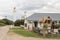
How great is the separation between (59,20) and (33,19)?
680 centimetres

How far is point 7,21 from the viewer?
356ft

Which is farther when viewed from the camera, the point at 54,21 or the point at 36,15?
the point at 36,15

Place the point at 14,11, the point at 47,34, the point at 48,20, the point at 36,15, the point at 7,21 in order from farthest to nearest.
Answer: the point at 7,21, the point at 36,15, the point at 14,11, the point at 48,20, the point at 47,34

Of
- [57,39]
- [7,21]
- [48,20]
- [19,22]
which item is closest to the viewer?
[57,39]

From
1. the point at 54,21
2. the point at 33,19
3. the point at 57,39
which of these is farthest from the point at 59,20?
the point at 57,39

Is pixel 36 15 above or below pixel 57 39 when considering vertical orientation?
above

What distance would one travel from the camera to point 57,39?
84.6 ft

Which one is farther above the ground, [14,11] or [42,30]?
[14,11]

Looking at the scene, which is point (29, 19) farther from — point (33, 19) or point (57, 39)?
point (57, 39)

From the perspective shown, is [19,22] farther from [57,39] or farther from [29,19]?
[57,39]

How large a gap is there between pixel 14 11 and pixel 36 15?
795 centimetres

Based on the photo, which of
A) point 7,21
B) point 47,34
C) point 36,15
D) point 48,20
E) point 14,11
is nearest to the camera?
point 47,34

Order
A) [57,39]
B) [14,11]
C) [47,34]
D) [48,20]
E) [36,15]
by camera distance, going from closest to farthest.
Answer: [57,39]
[47,34]
[48,20]
[14,11]
[36,15]

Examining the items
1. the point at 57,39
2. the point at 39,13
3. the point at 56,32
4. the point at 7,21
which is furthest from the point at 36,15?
the point at 7,21
